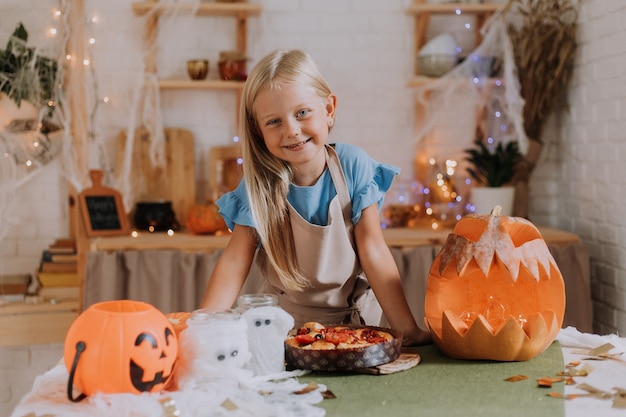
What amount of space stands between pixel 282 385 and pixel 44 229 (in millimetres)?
2722

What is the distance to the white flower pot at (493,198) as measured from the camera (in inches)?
138

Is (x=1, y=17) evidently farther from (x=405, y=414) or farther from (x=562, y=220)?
(x=405, y=414)

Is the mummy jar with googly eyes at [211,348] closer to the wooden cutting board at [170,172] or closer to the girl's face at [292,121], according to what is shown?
the girl's face at [292,121]

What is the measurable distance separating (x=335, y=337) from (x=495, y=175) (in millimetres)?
2268

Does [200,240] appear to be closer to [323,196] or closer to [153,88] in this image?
[153,88]

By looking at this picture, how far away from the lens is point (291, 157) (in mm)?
1644

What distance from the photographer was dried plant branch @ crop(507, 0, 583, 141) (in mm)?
3438

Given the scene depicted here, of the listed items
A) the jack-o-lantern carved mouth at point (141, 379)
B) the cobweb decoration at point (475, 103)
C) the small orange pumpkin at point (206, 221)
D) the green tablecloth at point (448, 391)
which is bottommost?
the green tablecloth at point (448, 391)

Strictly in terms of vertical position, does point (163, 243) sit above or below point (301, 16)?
below

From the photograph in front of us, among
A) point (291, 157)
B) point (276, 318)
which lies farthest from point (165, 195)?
point (276, 318)

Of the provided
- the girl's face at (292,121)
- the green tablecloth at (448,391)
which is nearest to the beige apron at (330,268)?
the girl's face at (292,121)

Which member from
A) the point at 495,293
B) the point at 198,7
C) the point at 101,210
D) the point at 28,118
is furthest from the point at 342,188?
the point at 28,118

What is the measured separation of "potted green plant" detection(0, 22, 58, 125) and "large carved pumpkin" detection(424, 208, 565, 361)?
2.48 m

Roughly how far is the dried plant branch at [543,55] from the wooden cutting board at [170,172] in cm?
155
